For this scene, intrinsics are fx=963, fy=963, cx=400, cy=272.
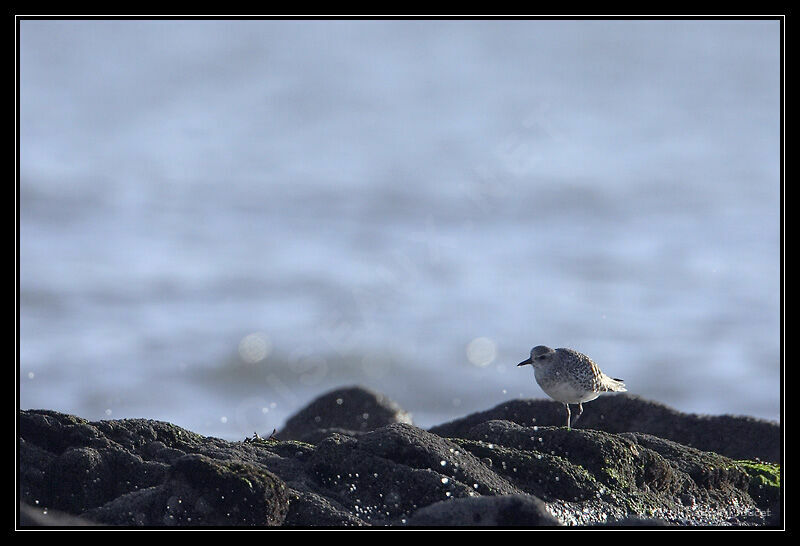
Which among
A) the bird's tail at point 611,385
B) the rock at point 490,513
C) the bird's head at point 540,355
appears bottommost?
the rock at point 490,513

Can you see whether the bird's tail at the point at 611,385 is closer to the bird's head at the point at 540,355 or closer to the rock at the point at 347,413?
the bird's head at the point at 540,355

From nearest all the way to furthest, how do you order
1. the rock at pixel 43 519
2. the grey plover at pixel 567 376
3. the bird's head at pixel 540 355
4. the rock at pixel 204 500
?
1. the rock at pixel 43 519
2. the rock at pixel 204 500
3. the grey plover at pixel 567 376
4. the bird's head at pixel 540 355

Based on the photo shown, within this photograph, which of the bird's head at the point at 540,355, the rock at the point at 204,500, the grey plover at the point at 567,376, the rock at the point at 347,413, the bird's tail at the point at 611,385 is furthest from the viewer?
the rock at the point at 347,413

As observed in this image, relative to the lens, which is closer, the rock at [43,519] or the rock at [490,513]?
the rock at [43,519]

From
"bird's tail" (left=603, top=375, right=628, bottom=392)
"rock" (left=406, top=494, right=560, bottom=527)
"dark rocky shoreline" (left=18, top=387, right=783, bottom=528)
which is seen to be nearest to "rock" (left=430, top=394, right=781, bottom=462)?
"bird's tail" (left=603, top=375, right=628, bottom=392)

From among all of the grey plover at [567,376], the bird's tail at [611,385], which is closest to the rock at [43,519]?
the grey plover at [567,376]

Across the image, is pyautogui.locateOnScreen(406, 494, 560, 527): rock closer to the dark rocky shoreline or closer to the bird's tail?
the dark rocky shoreline

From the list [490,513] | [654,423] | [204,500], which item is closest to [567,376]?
[654,423]

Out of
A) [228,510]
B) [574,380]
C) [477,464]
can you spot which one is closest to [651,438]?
[574,380]

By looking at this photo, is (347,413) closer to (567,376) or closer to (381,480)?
(567,376)
